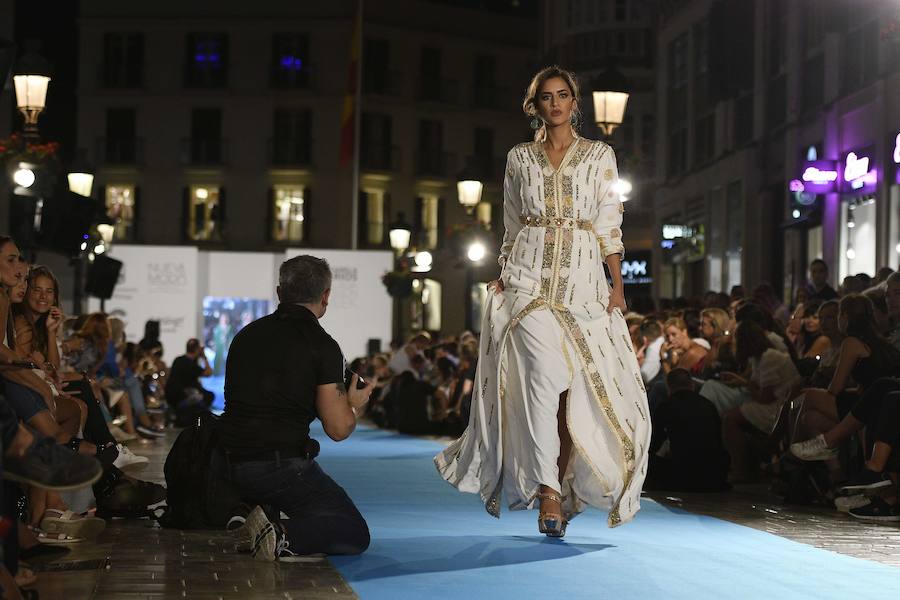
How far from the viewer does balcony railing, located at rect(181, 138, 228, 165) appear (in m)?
57.9

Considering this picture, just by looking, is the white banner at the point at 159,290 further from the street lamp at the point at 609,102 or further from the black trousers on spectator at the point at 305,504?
the black trousers on spectator at the point at 305,504

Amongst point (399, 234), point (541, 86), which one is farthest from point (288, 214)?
point (541, 86)

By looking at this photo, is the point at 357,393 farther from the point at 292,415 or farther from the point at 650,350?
the point at 650,350

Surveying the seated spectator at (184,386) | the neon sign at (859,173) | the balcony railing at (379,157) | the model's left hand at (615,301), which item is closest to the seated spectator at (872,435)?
the model's left hand at (615,301)

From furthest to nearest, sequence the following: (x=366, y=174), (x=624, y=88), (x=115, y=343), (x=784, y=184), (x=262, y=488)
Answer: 1. (x=366, y=174)
2. (x=784, y=184)
3. (x=115, y=343)
4. (x=624, y=88)
5. (x=262, y=488)

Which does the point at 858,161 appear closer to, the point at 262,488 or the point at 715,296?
the point at 715,296

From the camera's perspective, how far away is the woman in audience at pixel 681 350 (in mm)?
14164

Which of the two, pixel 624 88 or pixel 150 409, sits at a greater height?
pixel 624 88

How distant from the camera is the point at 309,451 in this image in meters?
7.51

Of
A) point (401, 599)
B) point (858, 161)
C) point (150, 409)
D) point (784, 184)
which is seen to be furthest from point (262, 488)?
point (784, 184)

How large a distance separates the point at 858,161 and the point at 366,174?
3581cm

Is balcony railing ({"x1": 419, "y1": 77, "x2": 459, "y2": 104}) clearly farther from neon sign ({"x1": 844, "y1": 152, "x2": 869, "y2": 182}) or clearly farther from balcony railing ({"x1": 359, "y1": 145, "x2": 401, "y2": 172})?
neon sign ({"x1": 844, "y1": 152, "x2": 869, "y2": 182})

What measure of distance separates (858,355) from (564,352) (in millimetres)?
3484

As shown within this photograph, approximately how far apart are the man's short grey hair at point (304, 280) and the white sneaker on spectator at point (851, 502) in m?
4.25
